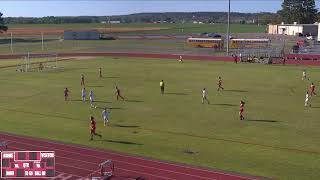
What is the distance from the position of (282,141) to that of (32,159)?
15788 millimetres

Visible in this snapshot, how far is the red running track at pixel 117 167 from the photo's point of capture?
68.8ft

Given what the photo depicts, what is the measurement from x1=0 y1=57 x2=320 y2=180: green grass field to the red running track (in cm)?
99

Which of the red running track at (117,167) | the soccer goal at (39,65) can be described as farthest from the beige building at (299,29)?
the red running track at (117,167)

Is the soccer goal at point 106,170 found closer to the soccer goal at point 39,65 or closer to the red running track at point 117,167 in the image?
the red running track at point 117,167

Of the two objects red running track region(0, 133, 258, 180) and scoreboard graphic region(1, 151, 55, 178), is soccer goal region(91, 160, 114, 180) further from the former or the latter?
scoreboard graphic region(1, 151, 55, 178)

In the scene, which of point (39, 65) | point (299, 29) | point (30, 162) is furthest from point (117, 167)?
point (299, 29)

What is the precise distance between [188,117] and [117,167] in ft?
37.6

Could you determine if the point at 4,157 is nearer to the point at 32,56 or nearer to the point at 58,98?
the point at 58,98

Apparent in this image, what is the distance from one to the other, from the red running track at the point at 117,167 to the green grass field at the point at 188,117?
3.24 feet

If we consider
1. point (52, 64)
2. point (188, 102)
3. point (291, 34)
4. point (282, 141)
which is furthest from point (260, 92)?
point (291, 34)

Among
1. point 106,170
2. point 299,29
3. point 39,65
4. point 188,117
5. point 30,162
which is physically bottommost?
point 106,170

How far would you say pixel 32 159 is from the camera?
53.8 ft

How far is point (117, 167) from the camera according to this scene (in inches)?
881

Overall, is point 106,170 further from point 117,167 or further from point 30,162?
point 30,162
